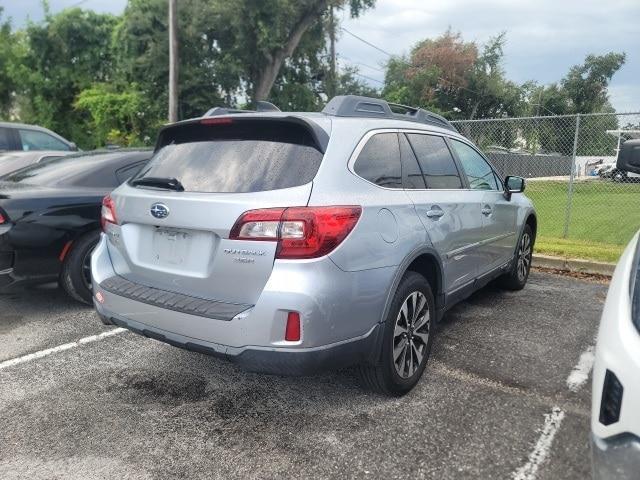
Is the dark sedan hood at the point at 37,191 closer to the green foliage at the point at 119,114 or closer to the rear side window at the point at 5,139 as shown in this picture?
the rear side window at the point at 5,139

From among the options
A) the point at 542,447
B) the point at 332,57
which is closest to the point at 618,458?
the point at 542,447

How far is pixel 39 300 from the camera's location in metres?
5.19

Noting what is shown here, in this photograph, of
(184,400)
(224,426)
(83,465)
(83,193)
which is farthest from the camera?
(83,193)

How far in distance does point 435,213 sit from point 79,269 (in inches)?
129

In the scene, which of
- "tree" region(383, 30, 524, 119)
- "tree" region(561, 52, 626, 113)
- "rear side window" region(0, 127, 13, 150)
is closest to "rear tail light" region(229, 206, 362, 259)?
"rear side window" region(0, 127, 13, 150)

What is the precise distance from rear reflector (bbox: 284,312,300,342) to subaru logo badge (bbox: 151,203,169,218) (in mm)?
927

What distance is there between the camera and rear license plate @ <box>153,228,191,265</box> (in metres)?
2.78

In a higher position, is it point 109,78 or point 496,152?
point 109,78

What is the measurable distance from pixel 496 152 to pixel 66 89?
24.5m

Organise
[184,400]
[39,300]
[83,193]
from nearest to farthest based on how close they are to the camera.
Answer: [184,400]
[83,193]
[39,300]

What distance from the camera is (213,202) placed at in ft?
8.71

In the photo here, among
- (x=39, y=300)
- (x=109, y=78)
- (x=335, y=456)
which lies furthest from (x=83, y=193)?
(x=109, y=78)

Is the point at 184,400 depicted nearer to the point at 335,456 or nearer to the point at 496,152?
the point at 335,456

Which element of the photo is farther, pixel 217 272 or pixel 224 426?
pixel 224 426
